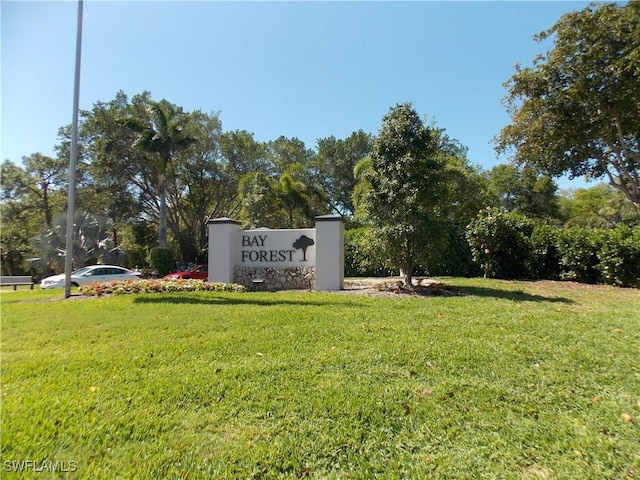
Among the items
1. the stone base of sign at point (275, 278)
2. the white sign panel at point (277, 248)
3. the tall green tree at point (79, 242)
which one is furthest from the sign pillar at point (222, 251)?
the tall green tree at point (79, 242)

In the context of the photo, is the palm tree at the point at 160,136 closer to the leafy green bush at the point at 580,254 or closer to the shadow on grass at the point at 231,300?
the shadow on grass at the point at 231,300

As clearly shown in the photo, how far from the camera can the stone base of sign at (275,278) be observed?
11.7 metres

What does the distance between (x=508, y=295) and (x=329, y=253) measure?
198 inches

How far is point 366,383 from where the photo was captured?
10.8 feet

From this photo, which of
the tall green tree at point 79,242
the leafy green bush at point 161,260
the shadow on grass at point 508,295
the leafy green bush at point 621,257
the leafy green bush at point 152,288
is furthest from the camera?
the tall green tree at point 79,242

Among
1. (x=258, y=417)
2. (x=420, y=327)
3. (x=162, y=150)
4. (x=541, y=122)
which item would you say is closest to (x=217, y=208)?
(x=162, y=150)

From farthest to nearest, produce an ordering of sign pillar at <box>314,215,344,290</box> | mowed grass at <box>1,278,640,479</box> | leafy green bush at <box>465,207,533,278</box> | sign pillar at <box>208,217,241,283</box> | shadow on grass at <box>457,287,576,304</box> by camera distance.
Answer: leafy green bush at <box>465,207,533,278</box> → sign pillar at <box>208,217,241,283</box> → sign pillar at <box>314,215,344,290</box> → shadow on grass at <box>457,287,576,304</box> → mowed grass at <box>1,278,640,479</box>

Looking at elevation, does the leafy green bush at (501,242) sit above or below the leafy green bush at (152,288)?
above

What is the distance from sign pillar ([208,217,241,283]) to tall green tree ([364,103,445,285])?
16.0 feet

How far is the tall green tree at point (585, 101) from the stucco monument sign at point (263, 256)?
1006 centimetres

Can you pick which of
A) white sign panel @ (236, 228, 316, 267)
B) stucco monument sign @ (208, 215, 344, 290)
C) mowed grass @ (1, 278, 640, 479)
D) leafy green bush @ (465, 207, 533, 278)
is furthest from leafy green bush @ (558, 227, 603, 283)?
white sign panel @ (236, 228, 316, 267)

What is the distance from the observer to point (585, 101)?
13414mm

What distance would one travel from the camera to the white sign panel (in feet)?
38.9

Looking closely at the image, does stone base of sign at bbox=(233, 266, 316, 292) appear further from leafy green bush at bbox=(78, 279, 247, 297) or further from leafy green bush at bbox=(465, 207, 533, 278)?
leafy green bush at bbox=(465, 207, 533, 278)
